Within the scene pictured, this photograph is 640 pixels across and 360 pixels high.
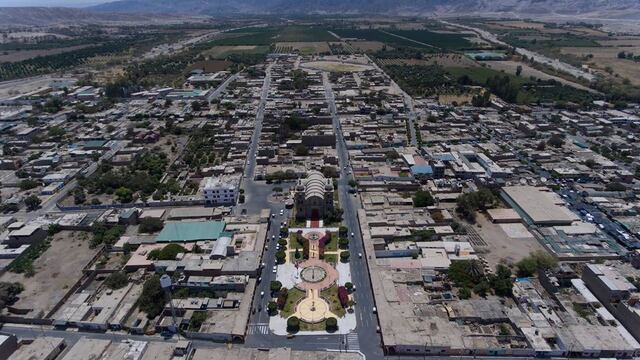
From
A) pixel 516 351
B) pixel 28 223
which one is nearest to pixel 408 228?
pixel 516 351

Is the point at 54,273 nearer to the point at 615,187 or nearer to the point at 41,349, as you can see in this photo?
the point at 41,349

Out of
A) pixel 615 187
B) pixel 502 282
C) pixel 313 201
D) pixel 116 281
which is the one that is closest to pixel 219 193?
pixel 313 201

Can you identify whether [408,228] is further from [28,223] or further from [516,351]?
[28,223]

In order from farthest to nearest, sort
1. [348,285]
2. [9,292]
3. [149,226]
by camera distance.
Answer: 1. [149,226]
2. [348,285]
3. [9,292]

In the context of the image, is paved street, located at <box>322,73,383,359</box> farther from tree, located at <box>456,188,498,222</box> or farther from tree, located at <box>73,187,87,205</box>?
tree, located at <box>73,187,87,205</box>

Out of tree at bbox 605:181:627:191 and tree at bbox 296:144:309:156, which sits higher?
tree at bbox 296:144:309:156

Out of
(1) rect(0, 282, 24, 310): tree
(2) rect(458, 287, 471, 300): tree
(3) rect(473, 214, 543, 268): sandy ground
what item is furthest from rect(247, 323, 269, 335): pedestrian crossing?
(3) rect(473, 214, 543, 268): sandy ground
